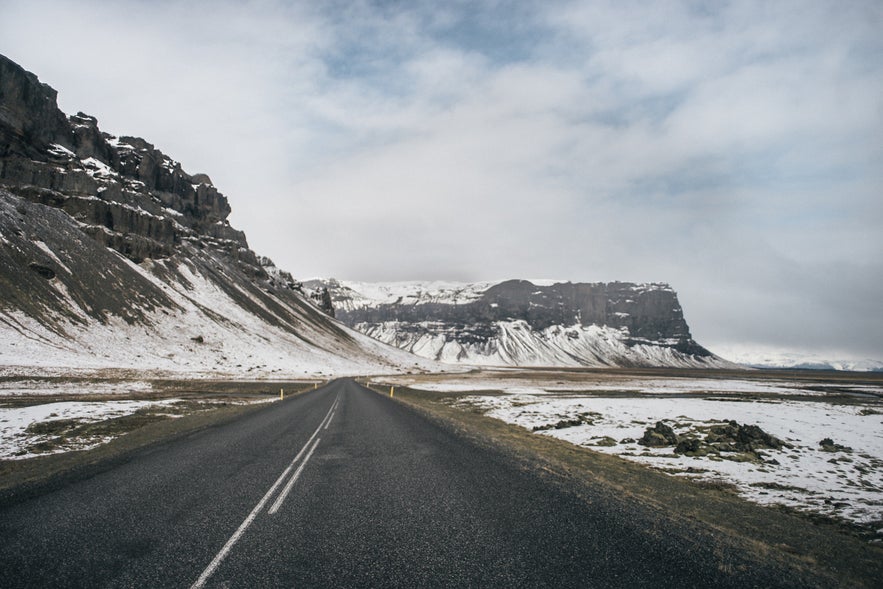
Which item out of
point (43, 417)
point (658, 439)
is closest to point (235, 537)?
point (658, 439)

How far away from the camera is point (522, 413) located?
93.2 ft

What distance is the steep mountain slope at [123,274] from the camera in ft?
242

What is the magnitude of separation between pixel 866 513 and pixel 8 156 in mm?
174257

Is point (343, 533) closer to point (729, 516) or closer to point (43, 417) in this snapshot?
point (729, 516)

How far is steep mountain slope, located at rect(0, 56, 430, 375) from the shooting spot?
73750 millimetres

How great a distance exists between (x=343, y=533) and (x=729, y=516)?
7431 millimetres

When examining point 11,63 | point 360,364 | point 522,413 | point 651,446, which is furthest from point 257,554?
point 11,63

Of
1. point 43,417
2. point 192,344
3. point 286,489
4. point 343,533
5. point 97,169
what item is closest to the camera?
point 343,533

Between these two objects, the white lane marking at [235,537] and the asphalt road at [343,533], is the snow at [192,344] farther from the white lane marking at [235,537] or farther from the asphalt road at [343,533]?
the white lane marking at [235,537]

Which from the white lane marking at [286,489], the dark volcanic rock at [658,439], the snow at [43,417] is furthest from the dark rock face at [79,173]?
the dark volcanic rock at [658,439]

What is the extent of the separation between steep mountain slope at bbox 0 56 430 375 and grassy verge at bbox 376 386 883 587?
6678cm

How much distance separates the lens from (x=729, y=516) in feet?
27.0

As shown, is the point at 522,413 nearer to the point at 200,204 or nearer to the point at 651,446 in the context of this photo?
the point at 651,446

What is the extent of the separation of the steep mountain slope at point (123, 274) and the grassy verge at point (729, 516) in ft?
219
